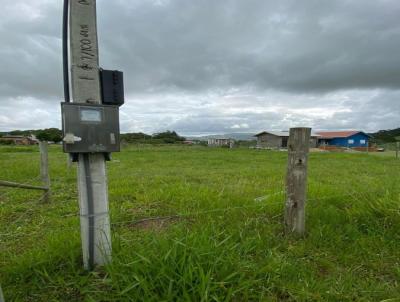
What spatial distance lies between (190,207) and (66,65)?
8.35ft

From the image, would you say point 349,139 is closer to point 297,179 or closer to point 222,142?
point 222,142

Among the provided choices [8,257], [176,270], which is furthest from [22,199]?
[176,270]

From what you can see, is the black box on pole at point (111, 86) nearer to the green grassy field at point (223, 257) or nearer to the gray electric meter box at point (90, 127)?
the gray electric meter box at point (90, 127)

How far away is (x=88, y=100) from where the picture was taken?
79.0 inches

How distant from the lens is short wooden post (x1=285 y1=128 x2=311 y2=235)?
2787 mm

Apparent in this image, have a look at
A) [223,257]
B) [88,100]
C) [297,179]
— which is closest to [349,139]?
[297,179]

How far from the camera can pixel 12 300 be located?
1868 millimetres

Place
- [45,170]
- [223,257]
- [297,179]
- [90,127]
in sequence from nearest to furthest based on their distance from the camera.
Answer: [90,127]
[223,257]
[297,179]
[45,170]

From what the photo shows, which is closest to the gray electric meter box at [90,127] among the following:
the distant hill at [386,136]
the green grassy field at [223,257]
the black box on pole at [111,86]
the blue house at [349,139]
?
the black box on pole at [111,86]

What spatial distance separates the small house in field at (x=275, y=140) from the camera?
4941cm

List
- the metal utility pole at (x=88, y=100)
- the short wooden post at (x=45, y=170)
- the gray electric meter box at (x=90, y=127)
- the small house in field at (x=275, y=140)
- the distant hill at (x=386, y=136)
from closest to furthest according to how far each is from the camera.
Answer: the gray electric meter box at (x=90, y=127) → the metal utility pole at (x=88, y=100) → the short wooden post at (x=45, y=170) → the small house in field at (x=275, y=140) → the distant hill at (x=386, y=136)

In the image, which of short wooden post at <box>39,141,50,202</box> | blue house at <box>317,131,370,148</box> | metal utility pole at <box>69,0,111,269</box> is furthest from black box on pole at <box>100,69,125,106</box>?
blue house at <box>317,131,370,148</box>

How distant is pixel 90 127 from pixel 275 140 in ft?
168

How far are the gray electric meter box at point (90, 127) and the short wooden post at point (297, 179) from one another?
176 cm
